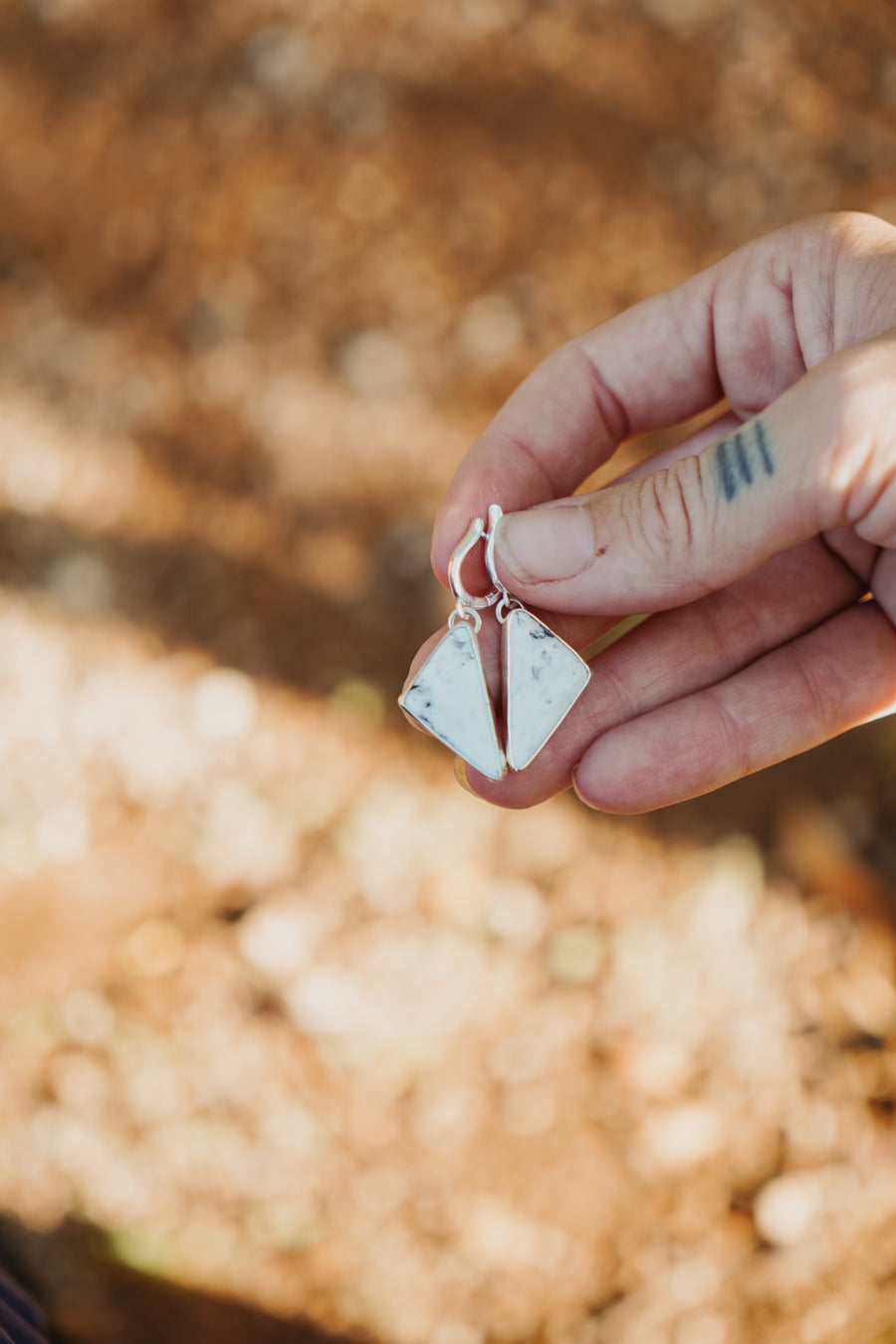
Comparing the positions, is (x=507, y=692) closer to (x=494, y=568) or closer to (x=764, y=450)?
(x=494, y=568)

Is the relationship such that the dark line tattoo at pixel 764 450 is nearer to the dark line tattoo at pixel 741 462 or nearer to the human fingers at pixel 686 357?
the dark line tattoo at pixel 741 462

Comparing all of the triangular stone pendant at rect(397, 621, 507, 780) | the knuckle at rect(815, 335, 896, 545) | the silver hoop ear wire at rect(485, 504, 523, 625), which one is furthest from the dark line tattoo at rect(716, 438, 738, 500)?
the triangular stone pendant at rect(397, 621, 507, 780)

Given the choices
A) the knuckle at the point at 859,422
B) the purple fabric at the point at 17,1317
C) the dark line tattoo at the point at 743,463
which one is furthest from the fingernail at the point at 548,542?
the purple fabric at the point at 17,1317

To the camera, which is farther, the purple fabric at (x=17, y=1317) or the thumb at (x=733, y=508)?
the purple fabric at (x=17, y=1317)

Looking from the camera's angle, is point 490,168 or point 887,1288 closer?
point 887,1288

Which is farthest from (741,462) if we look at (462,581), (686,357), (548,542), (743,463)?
(686,357)

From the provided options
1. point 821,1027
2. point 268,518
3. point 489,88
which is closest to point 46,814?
point 268,518

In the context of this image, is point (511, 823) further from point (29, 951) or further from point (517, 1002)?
point (29, 951)
